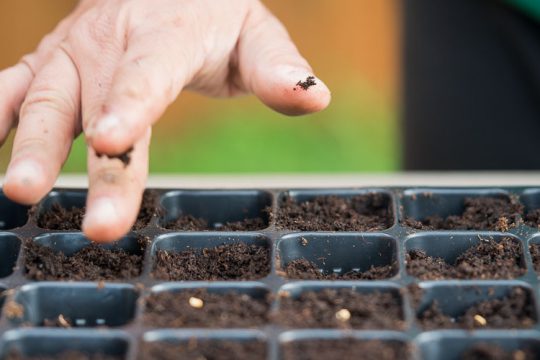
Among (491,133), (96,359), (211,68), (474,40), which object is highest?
(474,40)

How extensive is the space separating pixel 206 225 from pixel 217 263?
0.52 feet

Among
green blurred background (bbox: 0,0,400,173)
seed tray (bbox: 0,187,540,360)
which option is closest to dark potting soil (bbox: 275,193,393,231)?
seed tray (bbox: 0,187,540,360)

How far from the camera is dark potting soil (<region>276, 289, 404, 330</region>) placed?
1.15 metres

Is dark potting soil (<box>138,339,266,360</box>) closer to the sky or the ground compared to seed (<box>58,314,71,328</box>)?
closer to the ground

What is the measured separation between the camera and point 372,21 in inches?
97.6

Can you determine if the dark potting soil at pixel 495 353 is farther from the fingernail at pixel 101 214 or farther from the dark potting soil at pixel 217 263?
the fingernail at pixel 101 214

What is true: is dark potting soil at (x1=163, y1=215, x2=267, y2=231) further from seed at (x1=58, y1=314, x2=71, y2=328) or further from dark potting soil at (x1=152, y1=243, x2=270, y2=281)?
seed at (x1=58, y1=314, x2=71, y2=328)

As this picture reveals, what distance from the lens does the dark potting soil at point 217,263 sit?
51.6 inches

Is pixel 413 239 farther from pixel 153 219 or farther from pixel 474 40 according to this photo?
pixel 474 40

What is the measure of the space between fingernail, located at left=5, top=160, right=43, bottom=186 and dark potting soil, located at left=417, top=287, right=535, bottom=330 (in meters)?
0.65

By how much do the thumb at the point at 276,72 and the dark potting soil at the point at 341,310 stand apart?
0.38 m

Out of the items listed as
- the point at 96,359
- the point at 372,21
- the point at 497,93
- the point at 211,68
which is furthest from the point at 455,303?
the point at 372,21

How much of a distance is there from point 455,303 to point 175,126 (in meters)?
1.83

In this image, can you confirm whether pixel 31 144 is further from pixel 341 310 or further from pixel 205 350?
pixel 341 310
